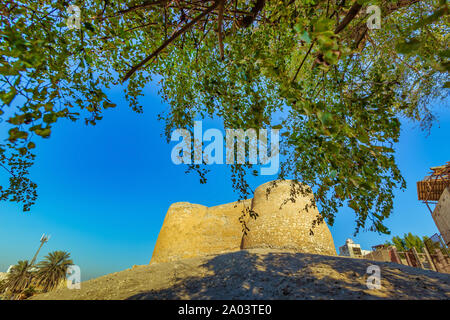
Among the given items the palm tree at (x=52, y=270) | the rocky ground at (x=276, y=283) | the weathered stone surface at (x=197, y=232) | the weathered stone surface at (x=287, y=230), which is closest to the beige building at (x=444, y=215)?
the weathered stone surface at (x=287, y=230)

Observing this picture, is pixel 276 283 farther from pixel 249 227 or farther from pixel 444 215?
pixel 444 215

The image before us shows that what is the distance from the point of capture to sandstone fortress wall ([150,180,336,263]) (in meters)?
14.7

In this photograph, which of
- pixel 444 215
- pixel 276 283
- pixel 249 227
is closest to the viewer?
pixel 276 283

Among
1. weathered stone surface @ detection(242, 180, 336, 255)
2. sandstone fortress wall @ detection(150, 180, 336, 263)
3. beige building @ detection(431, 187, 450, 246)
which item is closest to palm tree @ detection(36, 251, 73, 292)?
sandstone fortress wall @ detection(150, 180, 336, 263)

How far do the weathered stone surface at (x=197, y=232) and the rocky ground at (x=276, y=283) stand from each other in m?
12.5

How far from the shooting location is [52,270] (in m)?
24.5

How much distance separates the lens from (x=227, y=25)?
5035 millimetres

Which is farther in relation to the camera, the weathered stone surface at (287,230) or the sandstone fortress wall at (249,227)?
the sandstone fortress wall at (249,227)

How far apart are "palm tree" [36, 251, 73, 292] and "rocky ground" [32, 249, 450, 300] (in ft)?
83.3

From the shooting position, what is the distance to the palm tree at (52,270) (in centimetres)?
2341

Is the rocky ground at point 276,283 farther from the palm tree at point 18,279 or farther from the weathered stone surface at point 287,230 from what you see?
the palm tree at point 18,279

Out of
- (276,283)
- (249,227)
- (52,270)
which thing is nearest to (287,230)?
(249,227)

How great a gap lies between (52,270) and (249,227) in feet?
87.9
